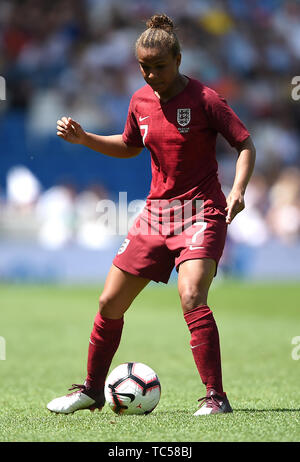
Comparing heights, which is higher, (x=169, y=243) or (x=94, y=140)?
(x=94, y=140)

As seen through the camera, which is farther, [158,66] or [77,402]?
[77,402]

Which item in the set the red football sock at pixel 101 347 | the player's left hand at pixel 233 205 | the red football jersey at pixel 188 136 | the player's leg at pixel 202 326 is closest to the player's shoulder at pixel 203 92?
the red football jersey at pixel 188 136

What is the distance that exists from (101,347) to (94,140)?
1.14 metres

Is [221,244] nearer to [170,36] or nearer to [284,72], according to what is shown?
[170,36]

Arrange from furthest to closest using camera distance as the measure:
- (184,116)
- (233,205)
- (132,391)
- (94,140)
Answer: (94,140), (132,391), (184,116), (233,205)

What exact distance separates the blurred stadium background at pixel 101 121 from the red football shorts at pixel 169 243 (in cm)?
935

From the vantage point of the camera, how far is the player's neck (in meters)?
4.37

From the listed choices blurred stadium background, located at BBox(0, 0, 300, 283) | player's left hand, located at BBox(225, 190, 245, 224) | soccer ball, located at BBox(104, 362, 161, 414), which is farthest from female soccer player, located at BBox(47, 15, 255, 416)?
blurred stadium background, located at BBox(0, 0, 300, 283)

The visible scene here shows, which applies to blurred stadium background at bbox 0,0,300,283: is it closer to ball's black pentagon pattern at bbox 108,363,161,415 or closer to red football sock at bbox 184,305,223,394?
ball's black pentagon pattern at bbox 108,363,161,415

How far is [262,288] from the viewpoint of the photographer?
13289mm

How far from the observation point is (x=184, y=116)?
14.2ft

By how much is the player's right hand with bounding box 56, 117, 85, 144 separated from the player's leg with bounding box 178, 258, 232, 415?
991mm

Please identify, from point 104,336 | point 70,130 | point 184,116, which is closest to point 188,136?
point 184,116

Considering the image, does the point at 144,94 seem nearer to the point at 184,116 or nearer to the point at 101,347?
the point at 184,116
